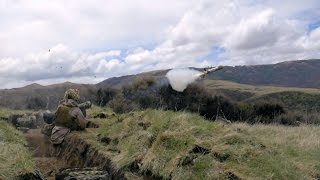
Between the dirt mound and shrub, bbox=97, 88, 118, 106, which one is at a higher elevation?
shrub, bbox=97, 88, 118, 106

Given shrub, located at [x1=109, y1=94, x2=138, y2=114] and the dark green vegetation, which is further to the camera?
the dark green vegetation

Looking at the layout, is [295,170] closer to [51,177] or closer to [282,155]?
[282,155]

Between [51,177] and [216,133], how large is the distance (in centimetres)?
555

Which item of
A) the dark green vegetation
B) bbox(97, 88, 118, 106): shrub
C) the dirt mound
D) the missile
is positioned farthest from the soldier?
bbox(97, 88, 118, 106): shrub

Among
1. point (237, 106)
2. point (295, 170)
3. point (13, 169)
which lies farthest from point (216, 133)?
point (237, 106)

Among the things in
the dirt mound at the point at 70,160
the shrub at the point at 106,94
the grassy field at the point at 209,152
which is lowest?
the dirt mound at the point at 70,160

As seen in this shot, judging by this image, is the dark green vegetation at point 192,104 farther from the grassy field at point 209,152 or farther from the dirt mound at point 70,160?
the grassy field at point 209,152

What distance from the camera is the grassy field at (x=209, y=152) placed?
9773 millimetres

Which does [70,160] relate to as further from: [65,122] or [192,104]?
[192,104]

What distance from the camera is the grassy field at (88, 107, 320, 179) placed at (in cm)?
977

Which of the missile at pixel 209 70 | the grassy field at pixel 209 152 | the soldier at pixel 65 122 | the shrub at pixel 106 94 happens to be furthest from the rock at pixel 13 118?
the shrub at pixel 106 94

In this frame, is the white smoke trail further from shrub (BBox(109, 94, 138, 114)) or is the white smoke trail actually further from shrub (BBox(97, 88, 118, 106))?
shrub (BBox(97, 88, 118, 106))

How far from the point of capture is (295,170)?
32.6ft

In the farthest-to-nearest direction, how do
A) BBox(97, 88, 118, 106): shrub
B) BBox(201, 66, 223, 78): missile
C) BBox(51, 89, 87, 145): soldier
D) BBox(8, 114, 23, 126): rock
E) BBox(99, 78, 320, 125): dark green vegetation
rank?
Result: BBox(97, 88, 118, 106): shrub → BBox(99, 78, 320, 125): dark green vegetation → BBox(8, 114, 23, 126): rock → BBox(201, 66, 223, 78): missile → BBox(51, 89, 87, 145): soldier
